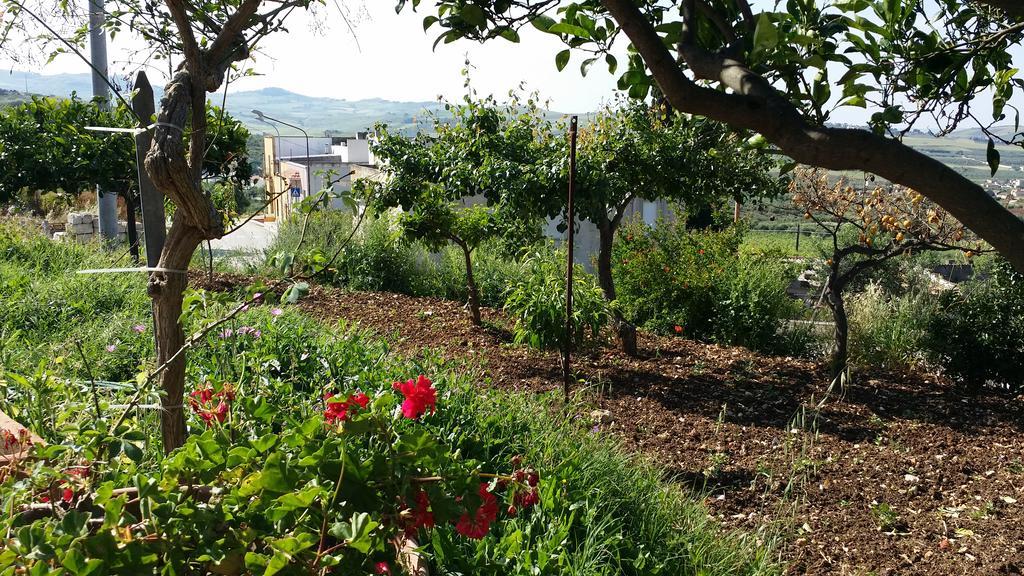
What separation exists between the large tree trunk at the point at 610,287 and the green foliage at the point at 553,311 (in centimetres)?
36

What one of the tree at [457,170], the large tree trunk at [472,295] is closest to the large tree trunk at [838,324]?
the tree at [457,170]

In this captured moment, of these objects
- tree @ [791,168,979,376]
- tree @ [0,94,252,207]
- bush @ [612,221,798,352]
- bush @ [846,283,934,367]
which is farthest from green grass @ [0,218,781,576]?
tree @ [0,94,252,207]

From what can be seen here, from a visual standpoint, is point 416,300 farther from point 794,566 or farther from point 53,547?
point 53,547

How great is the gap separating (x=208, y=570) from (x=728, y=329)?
6131 mm

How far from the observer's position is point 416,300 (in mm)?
8211

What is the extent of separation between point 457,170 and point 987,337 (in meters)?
4.28

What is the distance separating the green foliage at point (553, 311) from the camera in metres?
5.71

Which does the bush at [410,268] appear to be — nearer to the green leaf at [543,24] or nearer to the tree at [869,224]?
the tree at [869,224]

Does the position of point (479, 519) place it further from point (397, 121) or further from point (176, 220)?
point (397, 121)

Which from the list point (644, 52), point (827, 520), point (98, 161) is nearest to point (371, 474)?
point (644, 52)

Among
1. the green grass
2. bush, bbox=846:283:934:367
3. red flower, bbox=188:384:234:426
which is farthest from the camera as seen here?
bush, bbox=846:283:934:367

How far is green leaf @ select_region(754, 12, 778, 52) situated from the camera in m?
1.28

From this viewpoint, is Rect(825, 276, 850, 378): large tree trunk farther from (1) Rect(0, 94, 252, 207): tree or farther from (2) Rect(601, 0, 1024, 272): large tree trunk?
(1) Rect(0, 94, 252, 207): tree

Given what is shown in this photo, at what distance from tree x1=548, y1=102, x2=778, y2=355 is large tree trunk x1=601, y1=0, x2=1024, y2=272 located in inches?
177
